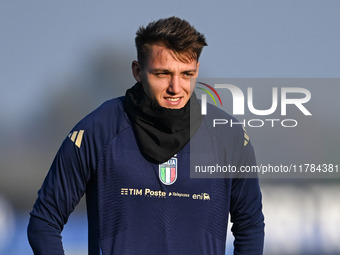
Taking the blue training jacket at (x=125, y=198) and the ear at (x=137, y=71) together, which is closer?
the blue training jacket at (x=125, y=198)

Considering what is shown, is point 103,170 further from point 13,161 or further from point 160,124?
point 13,161

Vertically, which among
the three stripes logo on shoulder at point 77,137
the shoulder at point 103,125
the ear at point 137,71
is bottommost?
the three stripes logo on shoulder at point 77,137

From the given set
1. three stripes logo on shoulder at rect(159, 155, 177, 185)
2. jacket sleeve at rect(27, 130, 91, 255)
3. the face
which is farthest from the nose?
jacket sleeve at rect(27, 130, 91, 255)

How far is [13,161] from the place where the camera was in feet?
44.9

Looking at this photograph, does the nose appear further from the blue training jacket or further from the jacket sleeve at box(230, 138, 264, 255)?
the jacket sleeve at box(230, 138, 264, 255)

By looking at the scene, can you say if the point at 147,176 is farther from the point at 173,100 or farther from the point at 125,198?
the point at 173,100

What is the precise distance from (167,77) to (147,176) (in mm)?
465

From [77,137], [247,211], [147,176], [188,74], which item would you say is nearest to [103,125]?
[77,137]

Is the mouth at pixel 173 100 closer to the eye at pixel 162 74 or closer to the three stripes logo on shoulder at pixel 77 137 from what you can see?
the eye at pixel 162 74

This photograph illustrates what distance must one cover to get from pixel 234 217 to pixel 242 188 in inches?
6.7

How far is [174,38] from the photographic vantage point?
9.95ft

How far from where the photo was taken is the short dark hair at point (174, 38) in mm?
3039

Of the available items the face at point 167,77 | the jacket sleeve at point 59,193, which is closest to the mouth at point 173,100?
the face at point 167,77

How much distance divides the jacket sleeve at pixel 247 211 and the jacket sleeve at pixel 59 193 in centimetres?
74
